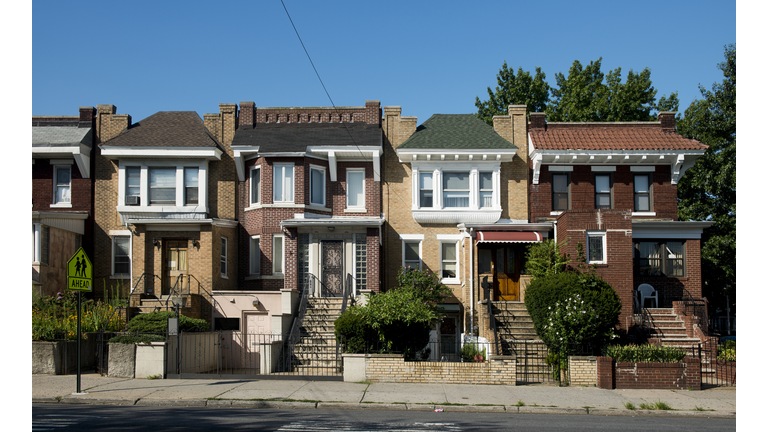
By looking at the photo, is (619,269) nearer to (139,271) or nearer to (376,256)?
(376,256)

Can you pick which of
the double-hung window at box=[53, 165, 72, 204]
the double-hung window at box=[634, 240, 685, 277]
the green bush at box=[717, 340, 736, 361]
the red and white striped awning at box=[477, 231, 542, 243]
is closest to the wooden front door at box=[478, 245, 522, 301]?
the red and white striped awning at box=[477, 231, 542, 243]

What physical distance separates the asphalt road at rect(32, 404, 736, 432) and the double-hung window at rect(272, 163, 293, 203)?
12.7 m

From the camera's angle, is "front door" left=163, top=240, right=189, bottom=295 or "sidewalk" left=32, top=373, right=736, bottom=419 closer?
"sidewalk" left=32, top=373, right=736, bottom=419

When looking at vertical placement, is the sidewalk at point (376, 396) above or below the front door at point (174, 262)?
below

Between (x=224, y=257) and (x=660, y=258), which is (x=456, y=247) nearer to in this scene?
(x=660, y=258)

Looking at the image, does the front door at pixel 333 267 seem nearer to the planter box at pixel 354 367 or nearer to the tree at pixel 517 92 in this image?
the planter box at pixel 354 367

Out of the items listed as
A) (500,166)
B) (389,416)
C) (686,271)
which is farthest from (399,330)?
(686,271)

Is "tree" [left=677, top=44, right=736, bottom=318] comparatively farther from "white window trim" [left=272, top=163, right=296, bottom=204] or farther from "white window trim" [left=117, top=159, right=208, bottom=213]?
"white window trim" [left=117, top=159, right=208, bottom=213]

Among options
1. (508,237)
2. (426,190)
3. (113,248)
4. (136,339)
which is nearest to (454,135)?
(426,190)

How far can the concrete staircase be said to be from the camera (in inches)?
714

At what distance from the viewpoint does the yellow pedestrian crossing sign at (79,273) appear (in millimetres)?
13742

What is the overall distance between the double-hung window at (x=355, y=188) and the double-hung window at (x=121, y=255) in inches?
351

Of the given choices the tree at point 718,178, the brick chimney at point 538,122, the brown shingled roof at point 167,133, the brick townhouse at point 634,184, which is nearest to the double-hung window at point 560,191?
the brick townhouse at point 634,184

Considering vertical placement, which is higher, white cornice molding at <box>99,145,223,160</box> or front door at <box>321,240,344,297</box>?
white cornice molding at <box>99,145,223,160</box>
